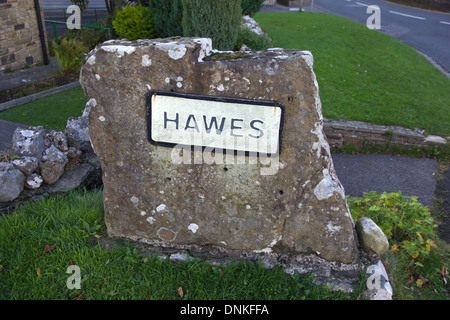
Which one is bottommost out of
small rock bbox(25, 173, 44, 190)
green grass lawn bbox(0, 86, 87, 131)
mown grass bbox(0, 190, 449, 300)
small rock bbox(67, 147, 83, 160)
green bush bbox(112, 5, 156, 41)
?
green grass lawn bbox(0, 86, 87, 131)

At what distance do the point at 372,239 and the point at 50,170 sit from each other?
3167 mm

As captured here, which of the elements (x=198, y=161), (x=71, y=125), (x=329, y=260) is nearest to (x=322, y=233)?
(x=329, y=260)

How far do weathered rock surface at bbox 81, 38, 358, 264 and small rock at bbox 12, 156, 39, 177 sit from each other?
52.5 inches

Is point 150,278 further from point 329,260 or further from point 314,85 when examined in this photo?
point 314,85

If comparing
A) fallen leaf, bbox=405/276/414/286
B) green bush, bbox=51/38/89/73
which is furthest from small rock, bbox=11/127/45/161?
green bush, bbox=51/38/89/73

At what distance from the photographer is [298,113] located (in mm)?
2600

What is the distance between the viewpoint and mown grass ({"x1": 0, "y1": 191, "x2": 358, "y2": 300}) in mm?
2631

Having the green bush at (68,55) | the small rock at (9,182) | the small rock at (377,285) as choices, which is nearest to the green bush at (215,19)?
the green bush at (68,55)

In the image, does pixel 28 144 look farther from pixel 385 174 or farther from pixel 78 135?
pixel 385 174

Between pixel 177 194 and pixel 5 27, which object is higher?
pixel 5 27

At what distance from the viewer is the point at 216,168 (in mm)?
2797

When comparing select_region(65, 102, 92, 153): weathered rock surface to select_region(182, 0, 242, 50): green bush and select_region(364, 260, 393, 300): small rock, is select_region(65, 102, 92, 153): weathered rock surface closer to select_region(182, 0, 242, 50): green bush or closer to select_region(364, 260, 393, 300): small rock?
select_region(364, 260, 393, 300): small rock

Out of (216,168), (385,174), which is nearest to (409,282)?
(216,168)

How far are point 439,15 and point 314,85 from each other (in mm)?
18517
